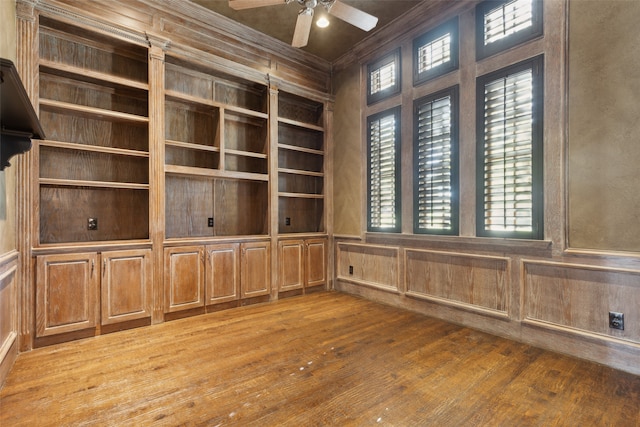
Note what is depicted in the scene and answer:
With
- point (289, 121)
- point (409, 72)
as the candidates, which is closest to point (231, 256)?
point (289, 121)

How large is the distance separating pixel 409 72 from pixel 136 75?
123 inches

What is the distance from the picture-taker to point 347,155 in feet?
15.3

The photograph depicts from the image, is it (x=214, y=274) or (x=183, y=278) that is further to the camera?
(x=214, y=274)

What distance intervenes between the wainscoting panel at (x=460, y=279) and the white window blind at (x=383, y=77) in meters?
2.15

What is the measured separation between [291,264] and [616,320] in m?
3.32

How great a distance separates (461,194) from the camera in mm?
3293

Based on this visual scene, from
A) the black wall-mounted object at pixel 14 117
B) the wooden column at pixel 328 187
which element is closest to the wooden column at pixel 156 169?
the black wall-mounted object at pixel 14 117

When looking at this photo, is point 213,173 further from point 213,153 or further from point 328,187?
point 328,187

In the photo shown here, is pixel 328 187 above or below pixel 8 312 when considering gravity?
above

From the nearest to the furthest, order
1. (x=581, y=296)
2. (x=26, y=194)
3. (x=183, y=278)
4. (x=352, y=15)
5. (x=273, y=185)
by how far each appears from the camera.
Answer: (x=581, y=296) < (x=26, y=194) < (x=352, y=15) < (x=183, y=278) < (x=273, y=185)

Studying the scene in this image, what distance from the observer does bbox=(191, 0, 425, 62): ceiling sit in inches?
140

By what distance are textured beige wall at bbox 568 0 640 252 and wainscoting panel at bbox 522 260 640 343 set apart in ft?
0.72

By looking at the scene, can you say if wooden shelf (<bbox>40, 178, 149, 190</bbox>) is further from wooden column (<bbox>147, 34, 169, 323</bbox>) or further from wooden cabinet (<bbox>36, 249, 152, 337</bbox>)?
wooden cabinet (<bbox>36, 249, 152, 337</bbox>)

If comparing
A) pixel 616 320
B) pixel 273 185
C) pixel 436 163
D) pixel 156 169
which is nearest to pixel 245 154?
pixel 273 185
